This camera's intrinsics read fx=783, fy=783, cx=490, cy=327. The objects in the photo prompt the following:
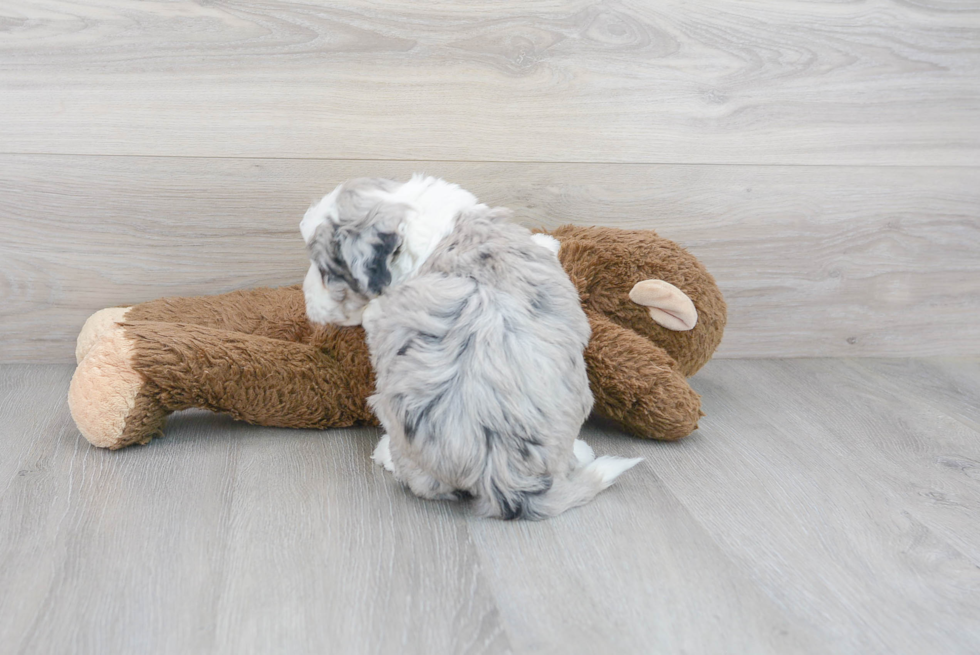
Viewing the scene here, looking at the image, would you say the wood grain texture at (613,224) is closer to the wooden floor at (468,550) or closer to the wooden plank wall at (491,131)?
the wooden plank wall at (491,131)

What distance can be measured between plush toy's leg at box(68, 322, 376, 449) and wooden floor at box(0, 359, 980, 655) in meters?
0.06

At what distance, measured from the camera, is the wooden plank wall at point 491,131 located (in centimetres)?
190

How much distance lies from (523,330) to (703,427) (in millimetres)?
742

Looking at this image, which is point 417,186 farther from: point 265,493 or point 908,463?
Answer: point 908,463

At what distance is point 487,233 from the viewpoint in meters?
1.43

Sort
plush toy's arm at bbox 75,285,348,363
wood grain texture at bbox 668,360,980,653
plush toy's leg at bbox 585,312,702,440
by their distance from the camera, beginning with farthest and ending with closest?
plush toy's arm at bbox 75,285,348,363 < plush toy's leg at bbox 585,312,702,440 < wood grain texture at bbox 668,360,980,653

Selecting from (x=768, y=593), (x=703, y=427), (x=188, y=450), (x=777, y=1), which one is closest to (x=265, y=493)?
(x=188, y=450)

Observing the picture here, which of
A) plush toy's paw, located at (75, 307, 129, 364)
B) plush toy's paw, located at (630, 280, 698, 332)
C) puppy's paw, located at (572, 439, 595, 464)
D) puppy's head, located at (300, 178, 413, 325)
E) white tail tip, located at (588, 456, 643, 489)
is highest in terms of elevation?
puppy's head, located at (300, 178, 413, 325)

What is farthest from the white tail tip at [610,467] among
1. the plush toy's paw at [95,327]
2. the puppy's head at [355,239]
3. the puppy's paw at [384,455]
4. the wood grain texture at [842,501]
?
the plush toy's paw at [95,327]

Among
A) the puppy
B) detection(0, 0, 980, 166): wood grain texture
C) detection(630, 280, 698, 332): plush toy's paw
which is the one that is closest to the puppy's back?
the puppy

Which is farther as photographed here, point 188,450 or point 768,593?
point 188,450

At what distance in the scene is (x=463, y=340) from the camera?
4.28ft

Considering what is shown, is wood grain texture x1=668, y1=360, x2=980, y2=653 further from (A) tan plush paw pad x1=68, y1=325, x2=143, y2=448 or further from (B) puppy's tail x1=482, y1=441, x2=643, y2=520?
(A) tan plush paw pad x1=68, y1=325, x2=143, y2=448

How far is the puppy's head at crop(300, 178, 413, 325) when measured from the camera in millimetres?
1410
